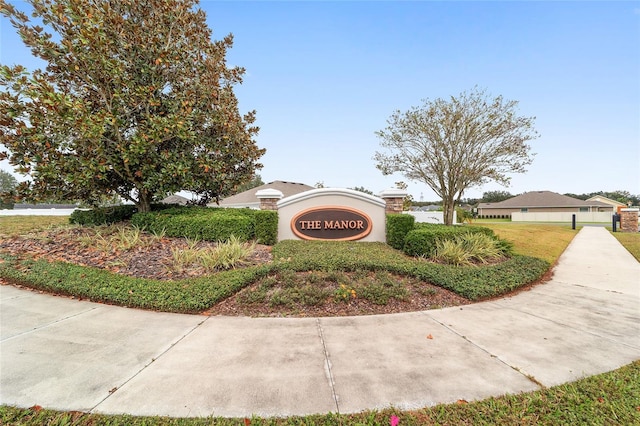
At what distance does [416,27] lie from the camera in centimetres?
948

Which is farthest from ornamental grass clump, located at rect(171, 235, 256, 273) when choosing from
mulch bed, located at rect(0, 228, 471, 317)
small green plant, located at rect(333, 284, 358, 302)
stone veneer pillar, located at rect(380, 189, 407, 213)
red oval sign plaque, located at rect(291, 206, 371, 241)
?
stone veneer pillar, located at rect(380, 189, 407, 213)

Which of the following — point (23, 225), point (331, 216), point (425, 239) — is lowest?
point (425, 239)

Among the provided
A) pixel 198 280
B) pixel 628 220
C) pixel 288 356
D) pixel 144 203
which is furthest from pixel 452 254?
pixel 628 220

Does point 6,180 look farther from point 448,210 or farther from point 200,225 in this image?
point 448,210

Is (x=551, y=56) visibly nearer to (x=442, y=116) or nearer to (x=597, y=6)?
(x=597, y=6)

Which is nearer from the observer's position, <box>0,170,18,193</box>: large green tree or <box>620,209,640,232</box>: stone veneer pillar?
<box>620,209,640,232</box>: stone veneer pillar

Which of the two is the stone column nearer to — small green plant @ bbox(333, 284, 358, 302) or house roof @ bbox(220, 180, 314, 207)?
small green plant @ bbox(333, 284, 358, 302)

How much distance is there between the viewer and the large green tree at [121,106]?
22.0ft

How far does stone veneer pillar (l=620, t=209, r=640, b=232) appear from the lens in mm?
17438

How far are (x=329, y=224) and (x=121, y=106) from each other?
7470mm

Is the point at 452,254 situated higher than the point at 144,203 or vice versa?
the point at 144,203

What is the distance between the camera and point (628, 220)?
1758 cm

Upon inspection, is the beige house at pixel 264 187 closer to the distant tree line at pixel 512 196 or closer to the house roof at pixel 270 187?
the house roof at pixel 270 187

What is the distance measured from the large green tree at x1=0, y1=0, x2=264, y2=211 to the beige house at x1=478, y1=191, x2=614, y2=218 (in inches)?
1915
